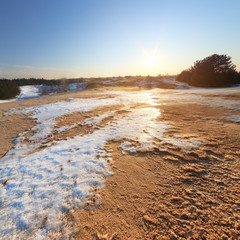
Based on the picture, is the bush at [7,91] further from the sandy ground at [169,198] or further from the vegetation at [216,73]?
the vegetation at [216,73]

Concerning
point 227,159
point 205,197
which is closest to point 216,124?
point 227,159

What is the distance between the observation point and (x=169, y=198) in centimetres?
148

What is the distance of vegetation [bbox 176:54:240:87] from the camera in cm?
1680

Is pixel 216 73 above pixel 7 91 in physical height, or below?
above

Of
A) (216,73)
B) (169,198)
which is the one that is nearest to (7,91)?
(169,198)

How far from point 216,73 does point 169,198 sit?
22.0 m

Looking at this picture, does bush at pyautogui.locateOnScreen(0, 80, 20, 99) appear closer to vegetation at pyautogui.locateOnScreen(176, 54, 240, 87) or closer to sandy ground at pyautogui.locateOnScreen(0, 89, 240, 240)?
sandy ground at pyautogui.locateOnScreen(0, 89, 240, 240)

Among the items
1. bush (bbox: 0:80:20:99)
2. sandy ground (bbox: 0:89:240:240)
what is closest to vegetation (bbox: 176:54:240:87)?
sandy ground (bbox: 0:89:240:240)

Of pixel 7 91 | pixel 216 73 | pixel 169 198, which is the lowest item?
pixel 169 198

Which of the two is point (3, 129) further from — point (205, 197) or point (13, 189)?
point (205, 197)

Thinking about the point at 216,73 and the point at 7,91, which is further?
the point at 7,91

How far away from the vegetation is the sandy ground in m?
19.4

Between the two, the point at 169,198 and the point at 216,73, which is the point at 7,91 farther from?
the point at 216,73

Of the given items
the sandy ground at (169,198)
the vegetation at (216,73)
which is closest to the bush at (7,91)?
the sandy ground at (169,198)
